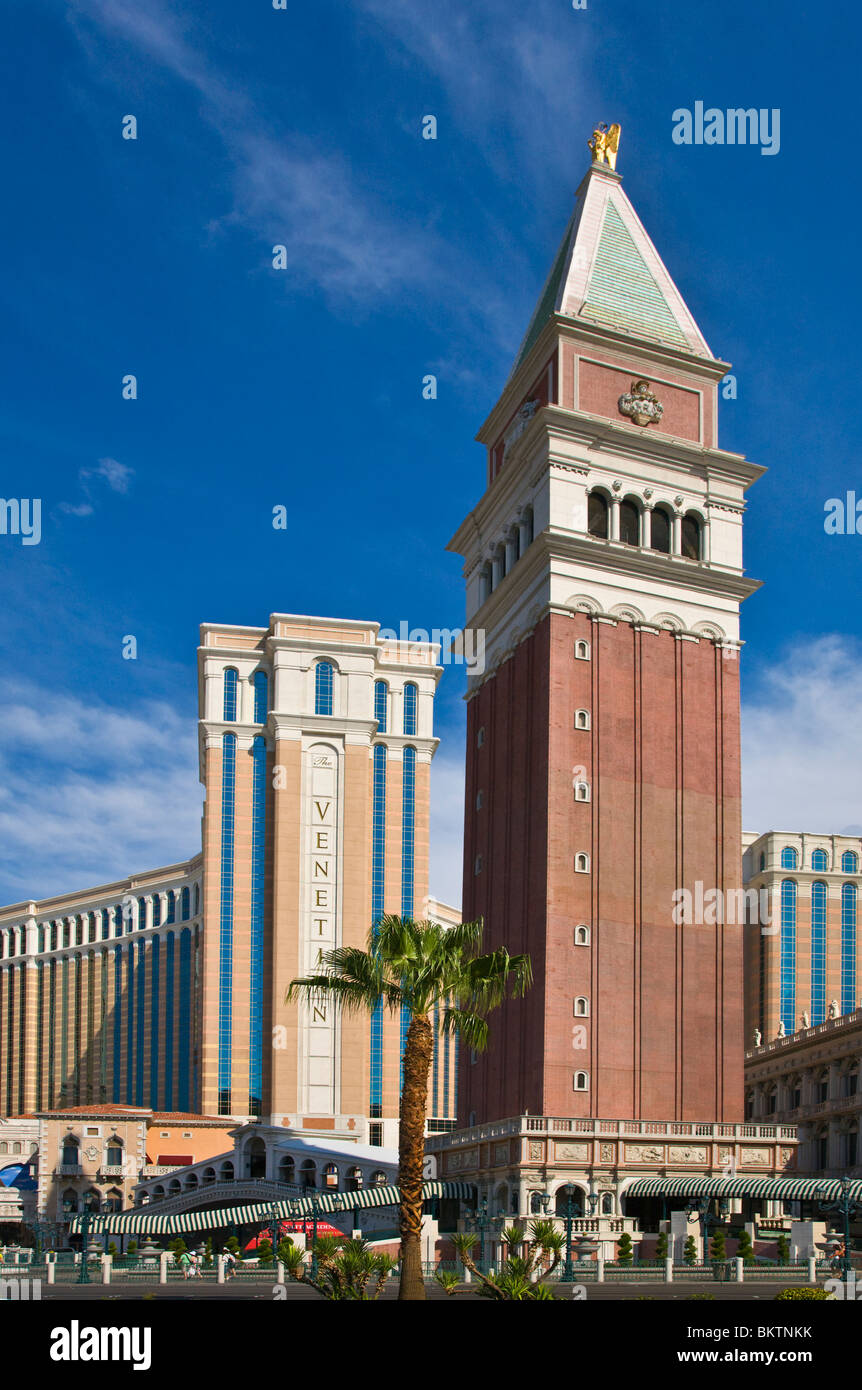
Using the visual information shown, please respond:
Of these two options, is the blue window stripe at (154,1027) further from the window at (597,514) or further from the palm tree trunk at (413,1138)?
the palm tree trunk at (413,1138)

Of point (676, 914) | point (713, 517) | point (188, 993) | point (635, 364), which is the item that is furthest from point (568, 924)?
point (188, 993)

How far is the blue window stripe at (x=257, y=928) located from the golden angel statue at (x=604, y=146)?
69.0m

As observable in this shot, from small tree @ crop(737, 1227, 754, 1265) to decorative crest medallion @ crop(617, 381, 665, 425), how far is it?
36125mm

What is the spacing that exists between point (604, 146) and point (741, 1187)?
5231cm

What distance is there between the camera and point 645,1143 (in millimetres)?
58531

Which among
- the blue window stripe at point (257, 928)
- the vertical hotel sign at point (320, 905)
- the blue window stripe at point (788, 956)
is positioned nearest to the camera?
the vertical hotel sign at point (320, 905)

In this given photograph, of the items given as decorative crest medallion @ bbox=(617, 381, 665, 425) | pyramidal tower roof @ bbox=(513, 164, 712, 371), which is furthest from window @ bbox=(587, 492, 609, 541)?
pyramidal tower roof @ bbox=(513, 164, 712, 371)

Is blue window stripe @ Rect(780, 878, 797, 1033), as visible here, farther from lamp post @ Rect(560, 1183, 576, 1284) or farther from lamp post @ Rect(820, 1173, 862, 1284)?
lamp post @ Rect(560, 1183, 576, 1284)

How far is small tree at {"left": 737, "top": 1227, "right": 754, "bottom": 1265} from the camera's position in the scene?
4569 cm

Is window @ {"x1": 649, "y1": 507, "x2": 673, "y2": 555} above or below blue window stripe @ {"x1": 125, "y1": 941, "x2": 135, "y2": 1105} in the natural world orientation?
above

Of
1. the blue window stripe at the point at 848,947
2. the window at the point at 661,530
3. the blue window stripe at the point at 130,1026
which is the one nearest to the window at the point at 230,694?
the blue window stripe at the point at 130,1026

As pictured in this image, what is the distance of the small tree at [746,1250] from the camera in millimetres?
45688

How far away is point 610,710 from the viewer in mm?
65062
